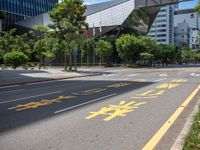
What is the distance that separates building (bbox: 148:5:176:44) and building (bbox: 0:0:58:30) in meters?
77.4

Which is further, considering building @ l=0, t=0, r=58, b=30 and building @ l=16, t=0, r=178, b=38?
building @ l=0, t=0, r=58, b=30

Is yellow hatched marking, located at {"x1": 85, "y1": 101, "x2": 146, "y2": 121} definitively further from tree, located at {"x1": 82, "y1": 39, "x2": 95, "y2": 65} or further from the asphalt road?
tree, located at {"x1": 82, "y1": 39, "x2": 95, "y2": 65}

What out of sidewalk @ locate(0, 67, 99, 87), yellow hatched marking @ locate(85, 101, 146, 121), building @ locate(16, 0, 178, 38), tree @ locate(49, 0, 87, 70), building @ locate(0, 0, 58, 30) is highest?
building @ locate(0, 0, 58, 30)

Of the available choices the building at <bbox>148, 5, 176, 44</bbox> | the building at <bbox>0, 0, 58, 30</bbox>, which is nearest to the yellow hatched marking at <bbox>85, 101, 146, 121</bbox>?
the building at <bbox>0, 0, 58, 30</bbox>

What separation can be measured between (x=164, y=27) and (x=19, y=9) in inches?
3803

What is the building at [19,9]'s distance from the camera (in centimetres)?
10794

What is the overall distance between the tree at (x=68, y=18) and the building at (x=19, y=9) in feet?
204

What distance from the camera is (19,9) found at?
381 ft

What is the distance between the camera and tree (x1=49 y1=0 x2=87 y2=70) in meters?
46.2

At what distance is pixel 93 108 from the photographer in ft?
36.6

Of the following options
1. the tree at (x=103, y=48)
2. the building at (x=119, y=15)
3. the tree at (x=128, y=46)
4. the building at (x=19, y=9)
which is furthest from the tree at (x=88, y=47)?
the building at (x=19, y=9)

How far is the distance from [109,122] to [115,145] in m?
2.25

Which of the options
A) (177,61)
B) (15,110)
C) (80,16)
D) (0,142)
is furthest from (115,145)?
(177,61)

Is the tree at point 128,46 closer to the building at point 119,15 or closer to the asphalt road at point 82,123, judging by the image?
the building at point 119,15
